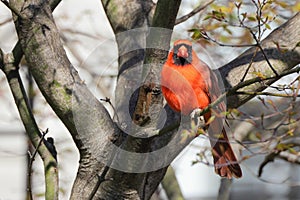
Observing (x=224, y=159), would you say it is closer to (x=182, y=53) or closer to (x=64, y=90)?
(x=182, y=53)

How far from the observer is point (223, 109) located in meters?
2.37

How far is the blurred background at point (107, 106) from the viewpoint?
391 centimetres

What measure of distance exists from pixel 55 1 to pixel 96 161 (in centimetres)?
72

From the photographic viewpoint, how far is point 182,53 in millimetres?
2732

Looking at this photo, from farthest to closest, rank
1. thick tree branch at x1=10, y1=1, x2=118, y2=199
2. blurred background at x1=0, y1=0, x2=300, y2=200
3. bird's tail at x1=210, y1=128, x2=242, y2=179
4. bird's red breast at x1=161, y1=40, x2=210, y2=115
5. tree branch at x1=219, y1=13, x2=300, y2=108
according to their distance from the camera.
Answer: blurred background at x1=0, y1=0, x2=300, y2=200 < bird's tail at x1=210, y1=128, x2=242, y2=179 < bird's red breast at x1=161, y1=40, x2=210, y2=115 < tree branch at x1=219, y1=13, x2=300, y2=108 < thick tree branch at x1=10, y1=1, x2=118, y2=199

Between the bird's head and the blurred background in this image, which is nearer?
the bird's head

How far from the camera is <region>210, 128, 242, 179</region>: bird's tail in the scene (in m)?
2.69

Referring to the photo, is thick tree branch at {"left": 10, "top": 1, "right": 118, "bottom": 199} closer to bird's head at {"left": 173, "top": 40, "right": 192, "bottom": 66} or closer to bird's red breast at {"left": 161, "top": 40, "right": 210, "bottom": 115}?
bird's red breast at {"left": 161, "top": 40, "right": 210, "bottom": 115}

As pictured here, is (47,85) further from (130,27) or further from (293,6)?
(293,6)

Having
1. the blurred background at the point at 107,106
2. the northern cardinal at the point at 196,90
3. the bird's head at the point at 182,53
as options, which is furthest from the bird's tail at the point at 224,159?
the blurred background at the point at 107,106

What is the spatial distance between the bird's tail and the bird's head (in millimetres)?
338

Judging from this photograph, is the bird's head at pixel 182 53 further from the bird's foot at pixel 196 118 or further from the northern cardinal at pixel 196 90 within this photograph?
the bird's foot at pixel 196 118

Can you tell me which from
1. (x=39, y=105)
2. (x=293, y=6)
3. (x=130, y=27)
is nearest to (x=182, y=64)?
(x=130, y=27)

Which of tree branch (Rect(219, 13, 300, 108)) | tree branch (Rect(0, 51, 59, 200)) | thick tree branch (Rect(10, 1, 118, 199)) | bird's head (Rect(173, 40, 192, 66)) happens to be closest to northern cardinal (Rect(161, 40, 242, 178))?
bird's head (Rect(173, 40, 192, 66))
